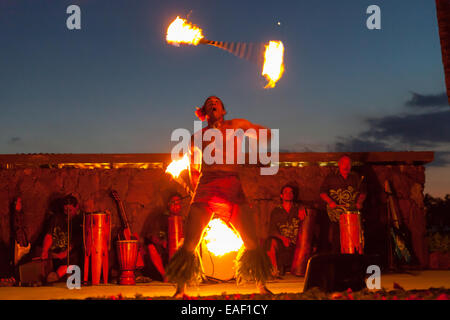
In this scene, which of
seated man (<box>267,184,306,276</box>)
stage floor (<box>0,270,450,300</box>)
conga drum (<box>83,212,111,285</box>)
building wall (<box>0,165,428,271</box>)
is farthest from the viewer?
building wall (<box>0,165,428,271</box>)

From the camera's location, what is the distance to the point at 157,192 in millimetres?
9836

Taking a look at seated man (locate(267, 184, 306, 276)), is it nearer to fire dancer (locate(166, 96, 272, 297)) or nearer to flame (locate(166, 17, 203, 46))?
fire dancer (locate(166, 96, 272, 297))

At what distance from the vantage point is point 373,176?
10.1 meters

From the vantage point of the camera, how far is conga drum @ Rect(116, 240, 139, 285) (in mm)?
8422

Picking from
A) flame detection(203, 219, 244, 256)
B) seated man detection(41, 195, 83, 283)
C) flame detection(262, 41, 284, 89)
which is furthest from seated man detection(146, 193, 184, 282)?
flame detection(262, 41, 284, 89)

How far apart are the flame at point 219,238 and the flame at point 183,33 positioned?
3.02 m

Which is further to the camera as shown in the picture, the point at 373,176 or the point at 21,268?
the point at 373,176

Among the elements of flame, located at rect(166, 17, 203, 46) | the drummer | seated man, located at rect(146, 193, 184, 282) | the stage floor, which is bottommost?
the stage floor

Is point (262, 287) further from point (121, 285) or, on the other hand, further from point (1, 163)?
point (1, 163)

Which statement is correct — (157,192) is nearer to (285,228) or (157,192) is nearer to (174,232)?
(174,232)

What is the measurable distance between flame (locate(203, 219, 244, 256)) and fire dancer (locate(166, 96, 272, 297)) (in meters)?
2.14
